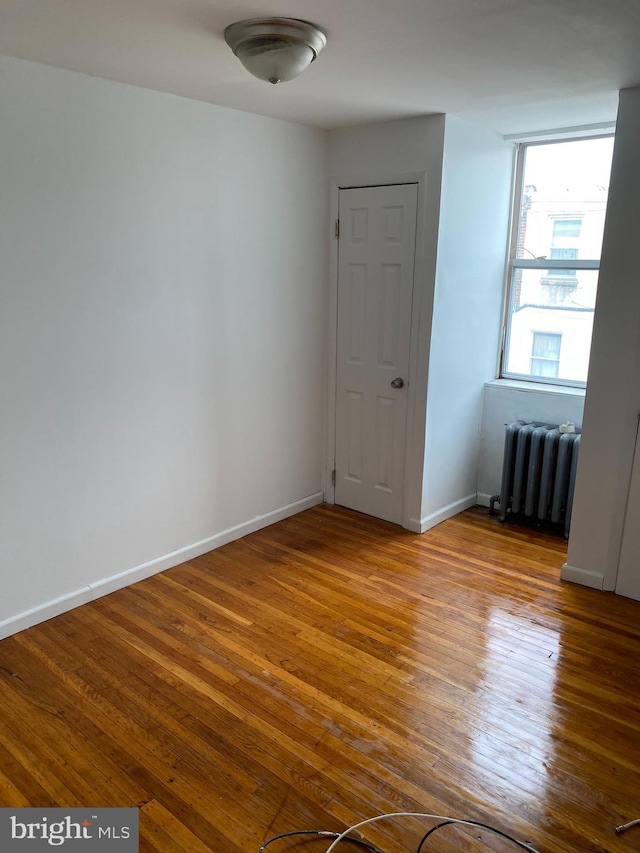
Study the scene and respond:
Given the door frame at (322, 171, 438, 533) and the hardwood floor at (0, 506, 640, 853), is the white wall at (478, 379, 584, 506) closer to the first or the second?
the door frame at (322, 171, 438, 533)

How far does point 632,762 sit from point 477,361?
8.16 ft

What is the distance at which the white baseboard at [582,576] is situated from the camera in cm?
326

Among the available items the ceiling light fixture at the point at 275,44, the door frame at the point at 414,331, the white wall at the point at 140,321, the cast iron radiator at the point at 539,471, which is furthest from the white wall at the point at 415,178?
the ceiling light fixture at the point at 275,44

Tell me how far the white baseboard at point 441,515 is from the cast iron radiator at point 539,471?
0.28 m

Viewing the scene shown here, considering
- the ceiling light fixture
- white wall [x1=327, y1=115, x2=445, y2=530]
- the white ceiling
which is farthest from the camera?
white wall [x1=327, y1=115, x2=445, y2=530]

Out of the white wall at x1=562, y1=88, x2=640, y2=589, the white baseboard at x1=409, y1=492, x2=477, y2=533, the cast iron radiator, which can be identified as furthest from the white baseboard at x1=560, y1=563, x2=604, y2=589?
the white baseboard at x1=409, y1=492, x2=477, y2=533

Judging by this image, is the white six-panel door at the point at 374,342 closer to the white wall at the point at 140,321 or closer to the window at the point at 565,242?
the white wall at the point at 140,321


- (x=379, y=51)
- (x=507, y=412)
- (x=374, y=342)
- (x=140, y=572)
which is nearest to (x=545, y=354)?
(x=507, y=412)

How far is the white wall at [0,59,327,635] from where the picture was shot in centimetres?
263

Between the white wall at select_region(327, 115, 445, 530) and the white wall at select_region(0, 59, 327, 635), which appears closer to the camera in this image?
the white wall at select_region(0, 59, 327, 635)

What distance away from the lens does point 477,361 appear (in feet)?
13.3

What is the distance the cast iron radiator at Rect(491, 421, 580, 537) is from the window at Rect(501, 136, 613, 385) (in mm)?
435

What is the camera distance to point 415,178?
11.5ft

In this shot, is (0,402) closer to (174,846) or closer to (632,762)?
(174,846)
